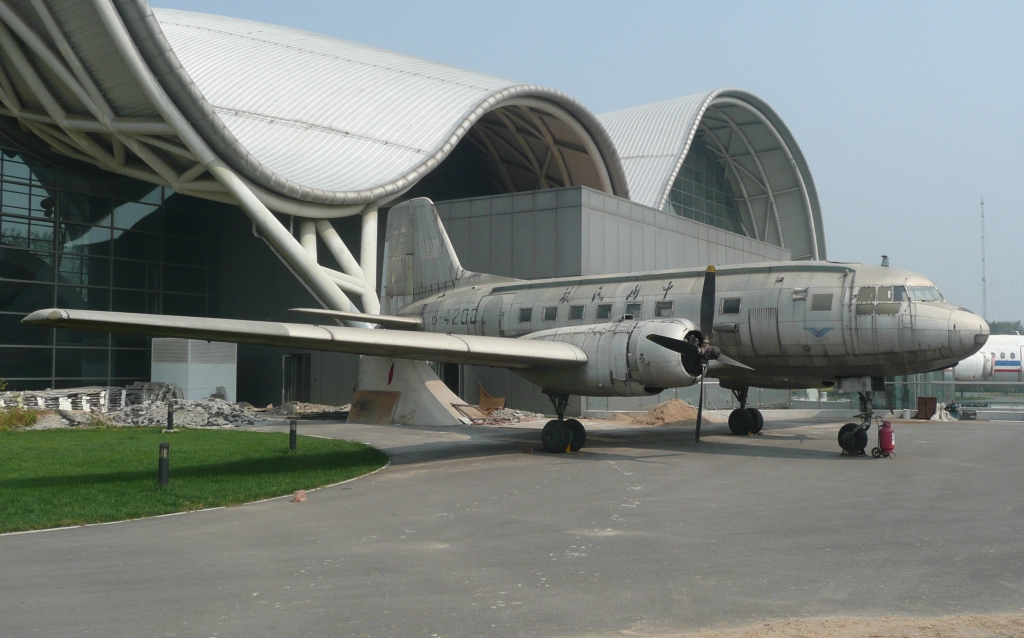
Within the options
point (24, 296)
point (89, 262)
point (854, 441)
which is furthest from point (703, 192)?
point (854, 441)

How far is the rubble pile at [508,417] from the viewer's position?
94.9ft

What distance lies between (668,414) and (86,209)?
2940cm

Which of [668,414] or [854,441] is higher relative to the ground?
[854,441]

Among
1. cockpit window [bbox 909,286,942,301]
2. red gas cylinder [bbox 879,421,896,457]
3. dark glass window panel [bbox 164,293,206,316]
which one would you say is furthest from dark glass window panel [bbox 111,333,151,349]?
cockpit window [bbox 909,286,942,301]

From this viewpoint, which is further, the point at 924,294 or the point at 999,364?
the point at 999,364

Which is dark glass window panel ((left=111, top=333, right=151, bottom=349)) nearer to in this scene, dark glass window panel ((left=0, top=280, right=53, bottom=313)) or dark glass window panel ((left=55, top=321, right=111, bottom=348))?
dark glass window panel ((left=55, top=321, right=111, bottom=348))

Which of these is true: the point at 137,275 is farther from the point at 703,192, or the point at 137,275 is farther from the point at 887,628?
the point at 887,628

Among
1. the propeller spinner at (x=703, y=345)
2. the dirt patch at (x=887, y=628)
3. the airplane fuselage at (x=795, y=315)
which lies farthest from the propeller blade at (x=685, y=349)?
the dirt patch at (x=887, y=628)

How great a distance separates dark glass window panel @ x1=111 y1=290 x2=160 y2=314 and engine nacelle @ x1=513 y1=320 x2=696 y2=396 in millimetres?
29478

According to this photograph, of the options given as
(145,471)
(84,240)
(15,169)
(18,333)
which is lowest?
(145,471)

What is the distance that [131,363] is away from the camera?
42.9 meters

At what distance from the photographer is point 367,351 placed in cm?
1806

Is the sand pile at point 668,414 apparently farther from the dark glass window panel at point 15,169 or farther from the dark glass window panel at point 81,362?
the dark glass window panel at point 15,169

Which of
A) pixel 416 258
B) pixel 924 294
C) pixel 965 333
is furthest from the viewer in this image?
pixel 416 258
